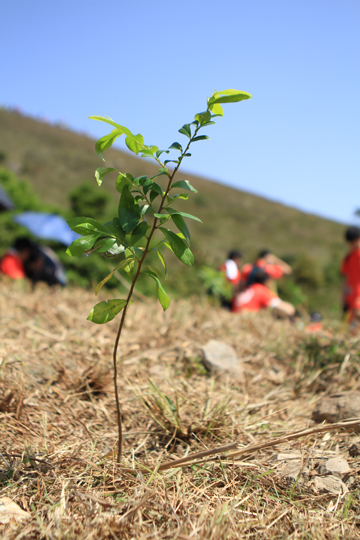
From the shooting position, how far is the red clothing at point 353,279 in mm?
4711

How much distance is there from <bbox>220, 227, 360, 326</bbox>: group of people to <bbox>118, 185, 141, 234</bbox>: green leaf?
130 inches

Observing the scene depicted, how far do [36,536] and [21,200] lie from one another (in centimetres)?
1097

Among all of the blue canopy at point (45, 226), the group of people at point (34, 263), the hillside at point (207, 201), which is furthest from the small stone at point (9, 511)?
the hillside at point (207, 201)

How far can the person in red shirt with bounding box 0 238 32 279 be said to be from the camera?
5.86 metres

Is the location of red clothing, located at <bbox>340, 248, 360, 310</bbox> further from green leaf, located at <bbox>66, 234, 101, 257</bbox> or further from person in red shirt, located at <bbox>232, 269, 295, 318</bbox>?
green leaf, located at <bbox>66, 234, 101, 257</bbox>

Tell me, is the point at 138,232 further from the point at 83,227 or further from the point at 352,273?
the point at 352,273

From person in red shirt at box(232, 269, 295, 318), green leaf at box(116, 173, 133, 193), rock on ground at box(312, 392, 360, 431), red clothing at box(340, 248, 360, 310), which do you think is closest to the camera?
green leaf at box(116, 173, 133, 193)

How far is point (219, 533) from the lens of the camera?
0.87 metres

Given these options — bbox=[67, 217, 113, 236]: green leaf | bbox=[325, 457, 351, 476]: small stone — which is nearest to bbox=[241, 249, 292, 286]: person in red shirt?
bbox=[325, 457, 351, 476]: small stone

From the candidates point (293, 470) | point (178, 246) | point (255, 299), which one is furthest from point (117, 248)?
point (255, 299)

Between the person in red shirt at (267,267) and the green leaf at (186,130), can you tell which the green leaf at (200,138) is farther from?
the person in red shirt at (267,267)

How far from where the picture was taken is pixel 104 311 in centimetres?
104

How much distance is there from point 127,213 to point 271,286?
212 inches

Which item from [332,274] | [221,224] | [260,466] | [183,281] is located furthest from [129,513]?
[221,224]
